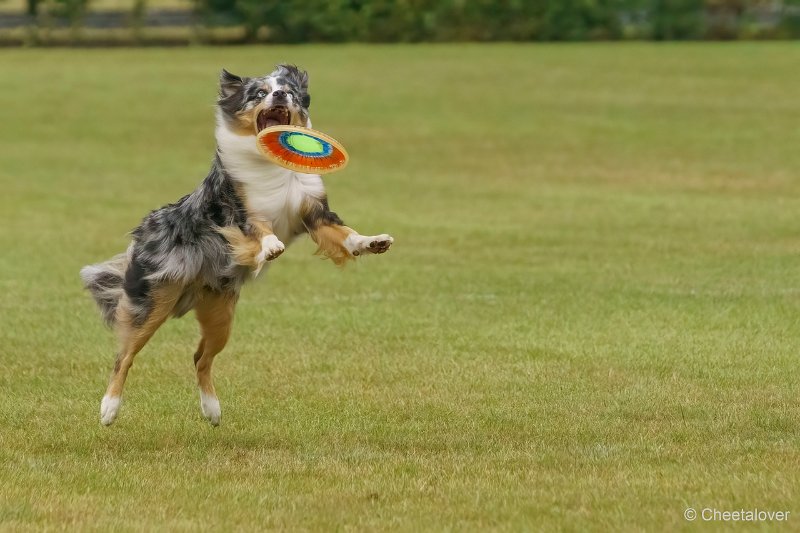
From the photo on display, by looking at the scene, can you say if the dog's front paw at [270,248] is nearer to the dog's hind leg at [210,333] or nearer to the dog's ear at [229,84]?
the dog's hind leg at [210,333]

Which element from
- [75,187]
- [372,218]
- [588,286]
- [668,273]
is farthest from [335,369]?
[75,187]

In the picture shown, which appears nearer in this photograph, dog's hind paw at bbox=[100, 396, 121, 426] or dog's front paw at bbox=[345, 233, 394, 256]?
dog's front paw at bbox=[345, 233, 394, 256]

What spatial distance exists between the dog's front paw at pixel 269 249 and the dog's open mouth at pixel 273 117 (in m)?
0.75

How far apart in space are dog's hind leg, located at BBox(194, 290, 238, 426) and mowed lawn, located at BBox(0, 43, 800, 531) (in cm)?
20

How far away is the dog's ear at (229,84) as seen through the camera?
918cm

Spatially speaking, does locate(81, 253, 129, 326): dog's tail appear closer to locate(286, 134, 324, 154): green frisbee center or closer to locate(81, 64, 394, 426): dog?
locate(81, 64, 394, 426): dog

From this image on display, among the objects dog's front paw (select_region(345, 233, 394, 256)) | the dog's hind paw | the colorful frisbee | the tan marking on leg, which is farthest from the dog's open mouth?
the dog's hind paw

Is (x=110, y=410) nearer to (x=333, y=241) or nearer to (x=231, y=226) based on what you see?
(x=231, y=226)

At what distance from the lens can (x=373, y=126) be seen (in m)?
35.7

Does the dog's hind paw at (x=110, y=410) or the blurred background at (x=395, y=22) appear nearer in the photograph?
the dog's hind paw at (x=110, y=410)

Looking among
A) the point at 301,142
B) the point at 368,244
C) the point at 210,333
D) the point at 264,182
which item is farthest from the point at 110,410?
the point at 301,142

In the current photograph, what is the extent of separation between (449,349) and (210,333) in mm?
3261

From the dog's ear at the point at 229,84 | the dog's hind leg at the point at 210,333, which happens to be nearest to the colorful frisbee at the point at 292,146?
the dog's ear at the point at 229,84

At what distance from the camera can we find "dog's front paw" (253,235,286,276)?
28.5ft
